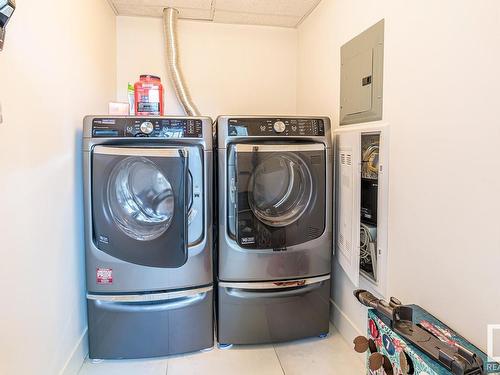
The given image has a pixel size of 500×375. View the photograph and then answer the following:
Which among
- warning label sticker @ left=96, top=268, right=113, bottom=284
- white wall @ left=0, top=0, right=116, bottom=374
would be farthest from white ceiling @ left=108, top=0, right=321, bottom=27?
warning label sticker @ left=96, top=268, right=113, bottom=284

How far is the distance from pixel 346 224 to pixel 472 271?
80 centimetres

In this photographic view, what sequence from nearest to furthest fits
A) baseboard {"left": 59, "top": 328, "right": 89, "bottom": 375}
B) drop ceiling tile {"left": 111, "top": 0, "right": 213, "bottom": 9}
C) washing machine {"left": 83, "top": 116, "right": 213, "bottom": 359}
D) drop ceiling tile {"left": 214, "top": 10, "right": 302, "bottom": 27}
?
baseboard {"left": 59, "top": 328, "right": 89, "bottom": 375} < washing machine {"left": 83, "top": 116, "right": 213, "bottom": 359} < drop ceiling tile {"left": 111, "top": 0, "right": 213, "bottom": 9} < drop ceiling tile {"left": 214, "top": 10, "right": 302, "bottom": 27}

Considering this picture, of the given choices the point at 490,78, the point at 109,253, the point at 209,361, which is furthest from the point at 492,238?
the point at 109,253

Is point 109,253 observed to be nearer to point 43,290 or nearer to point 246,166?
point 43,290

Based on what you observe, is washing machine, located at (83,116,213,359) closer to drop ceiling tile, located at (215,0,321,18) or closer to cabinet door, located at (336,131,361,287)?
cabinet door, located at (336,131,361,287)

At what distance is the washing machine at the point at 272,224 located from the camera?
6.29 ft

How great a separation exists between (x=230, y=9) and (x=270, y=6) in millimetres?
304

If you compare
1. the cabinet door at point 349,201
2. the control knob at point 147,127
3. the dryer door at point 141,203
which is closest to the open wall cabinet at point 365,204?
the cabinet door at point 349,201

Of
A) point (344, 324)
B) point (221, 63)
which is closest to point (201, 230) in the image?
point (344, 324)

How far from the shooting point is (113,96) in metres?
2.65

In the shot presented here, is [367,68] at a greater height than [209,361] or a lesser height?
greater

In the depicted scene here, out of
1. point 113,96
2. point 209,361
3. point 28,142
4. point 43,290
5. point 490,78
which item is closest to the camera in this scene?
point 490,78

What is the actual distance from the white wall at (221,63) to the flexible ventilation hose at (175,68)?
0.50ft

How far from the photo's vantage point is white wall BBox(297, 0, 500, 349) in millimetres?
1144
